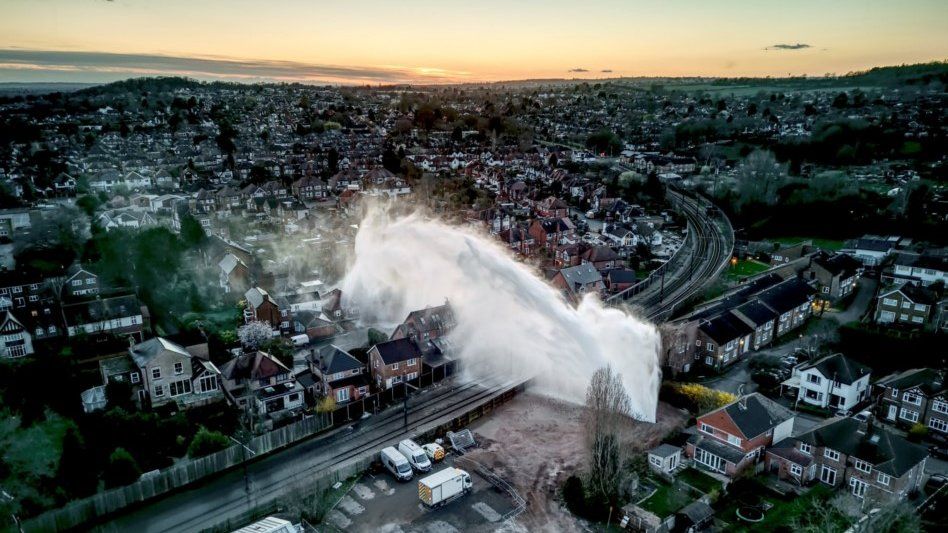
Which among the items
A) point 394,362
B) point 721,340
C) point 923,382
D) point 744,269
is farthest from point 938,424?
point 744,269

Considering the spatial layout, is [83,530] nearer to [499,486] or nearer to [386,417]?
[386,417]

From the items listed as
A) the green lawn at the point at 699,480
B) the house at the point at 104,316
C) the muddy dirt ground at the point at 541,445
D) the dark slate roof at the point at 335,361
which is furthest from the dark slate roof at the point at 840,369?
the house at the point at 104,316

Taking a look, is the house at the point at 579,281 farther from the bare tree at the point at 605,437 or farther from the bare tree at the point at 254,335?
the bare tree at the point at 254,335

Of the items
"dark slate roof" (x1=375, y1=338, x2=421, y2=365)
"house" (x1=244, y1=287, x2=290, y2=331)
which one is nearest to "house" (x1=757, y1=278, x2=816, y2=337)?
"dark slate roof" (x1=375, y1=338, x2=421, y2=365)

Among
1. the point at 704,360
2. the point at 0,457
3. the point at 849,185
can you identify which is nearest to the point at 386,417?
the point at 0,457

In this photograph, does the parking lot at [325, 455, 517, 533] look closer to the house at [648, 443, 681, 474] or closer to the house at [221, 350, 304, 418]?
the house at [648, 443, 681, 474]

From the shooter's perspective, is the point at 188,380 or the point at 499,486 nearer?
the point at 499,486
